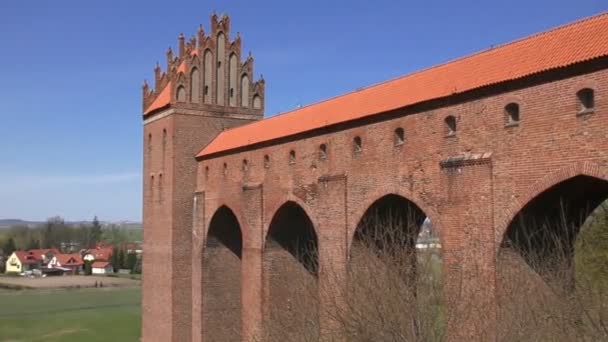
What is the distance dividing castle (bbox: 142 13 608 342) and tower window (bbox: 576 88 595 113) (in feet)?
0.07

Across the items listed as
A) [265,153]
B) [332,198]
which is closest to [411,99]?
[332,198]

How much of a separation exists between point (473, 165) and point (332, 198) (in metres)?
4.60

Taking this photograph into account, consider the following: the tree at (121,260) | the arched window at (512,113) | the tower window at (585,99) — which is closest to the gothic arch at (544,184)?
the tower window at (585,99)

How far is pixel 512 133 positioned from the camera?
11469mm

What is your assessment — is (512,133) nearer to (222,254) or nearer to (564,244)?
(564,244)

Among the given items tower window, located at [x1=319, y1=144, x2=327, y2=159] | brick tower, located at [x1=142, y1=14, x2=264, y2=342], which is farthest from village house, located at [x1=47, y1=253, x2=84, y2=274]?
tower window, located at [x1=319, y1=144, x2=327, y2=159]

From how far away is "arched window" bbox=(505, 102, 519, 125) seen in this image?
1155 cm

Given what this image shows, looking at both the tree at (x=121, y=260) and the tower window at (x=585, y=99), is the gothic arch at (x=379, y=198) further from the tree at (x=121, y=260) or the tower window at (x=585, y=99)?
the tree at (x=121, y=260)

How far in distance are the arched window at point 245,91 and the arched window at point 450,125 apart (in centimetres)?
1370

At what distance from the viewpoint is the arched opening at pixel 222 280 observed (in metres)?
22.9

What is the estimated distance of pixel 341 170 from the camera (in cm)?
1590

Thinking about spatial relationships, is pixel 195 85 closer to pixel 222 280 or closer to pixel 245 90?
pixel 245 90

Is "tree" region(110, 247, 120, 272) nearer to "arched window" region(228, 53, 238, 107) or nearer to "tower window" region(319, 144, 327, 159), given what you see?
"arched window" region(228, 53, 238, 107)

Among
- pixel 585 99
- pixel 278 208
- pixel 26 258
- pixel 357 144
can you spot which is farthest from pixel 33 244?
pixel 585 99
